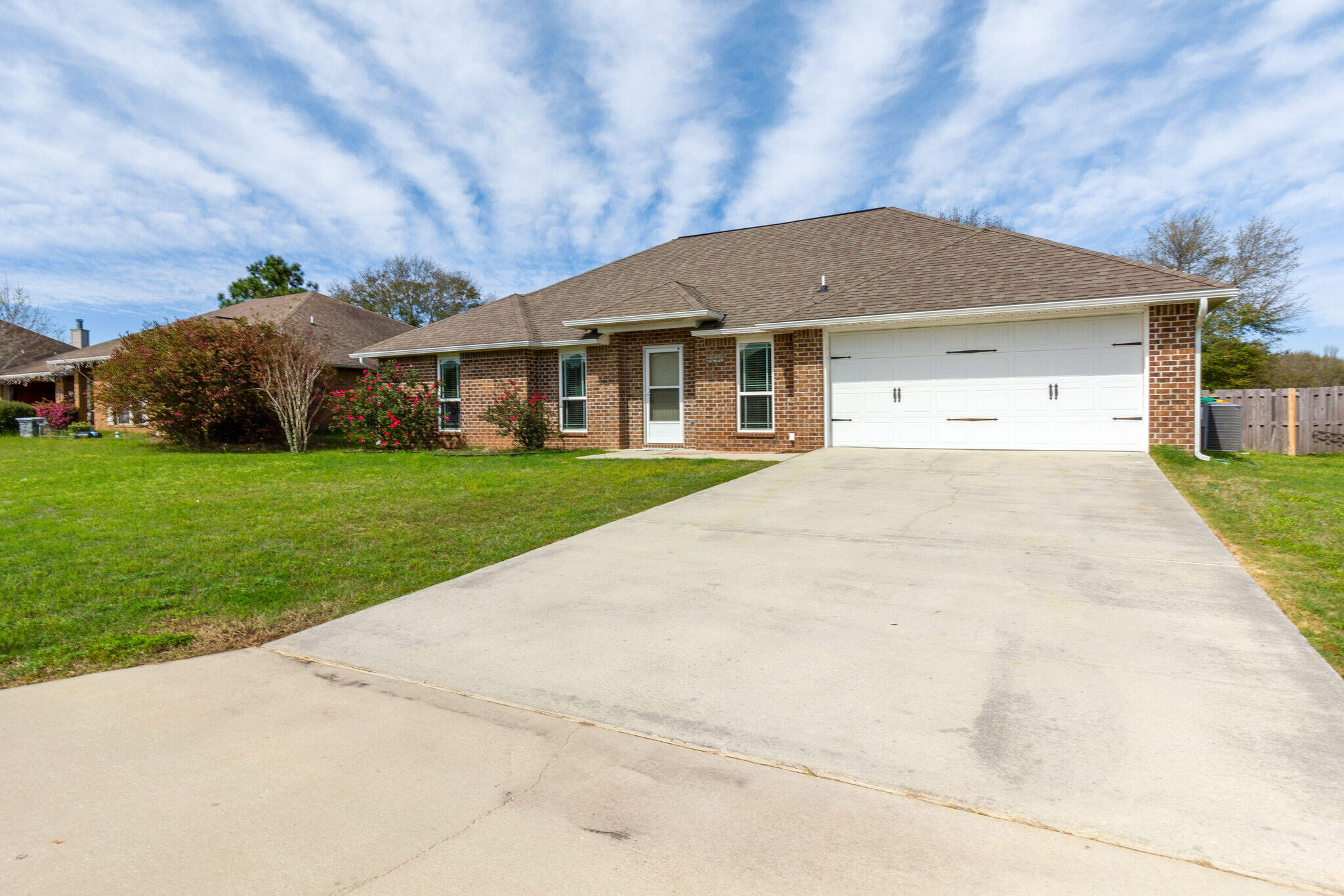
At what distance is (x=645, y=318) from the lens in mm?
13328

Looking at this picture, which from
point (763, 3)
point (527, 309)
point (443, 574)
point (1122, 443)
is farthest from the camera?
point (527, 309)

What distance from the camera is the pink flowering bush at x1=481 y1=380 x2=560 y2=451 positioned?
48.8ft

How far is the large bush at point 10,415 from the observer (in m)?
24.1

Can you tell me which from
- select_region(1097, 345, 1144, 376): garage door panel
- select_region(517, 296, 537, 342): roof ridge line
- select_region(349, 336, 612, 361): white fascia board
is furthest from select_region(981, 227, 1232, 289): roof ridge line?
select_region(517, 296, 537, 342): roof ridge line

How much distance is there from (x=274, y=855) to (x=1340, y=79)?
1707cm

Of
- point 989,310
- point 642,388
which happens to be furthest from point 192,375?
point 989,310

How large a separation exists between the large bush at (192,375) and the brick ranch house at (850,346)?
3.14m

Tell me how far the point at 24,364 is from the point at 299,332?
21942 mm

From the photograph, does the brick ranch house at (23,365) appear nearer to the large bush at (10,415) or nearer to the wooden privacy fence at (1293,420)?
the large bush at (10,415)

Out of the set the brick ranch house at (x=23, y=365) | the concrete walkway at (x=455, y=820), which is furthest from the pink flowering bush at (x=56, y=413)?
the concrete walkway at (x=455, y=820)

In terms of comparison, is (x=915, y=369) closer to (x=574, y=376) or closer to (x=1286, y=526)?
(x=1286, y=526)

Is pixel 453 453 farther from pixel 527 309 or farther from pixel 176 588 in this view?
pixel 176 588

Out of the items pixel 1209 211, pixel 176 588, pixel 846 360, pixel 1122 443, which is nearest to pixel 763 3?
pixel 846 360

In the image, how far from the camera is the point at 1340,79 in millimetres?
10875
